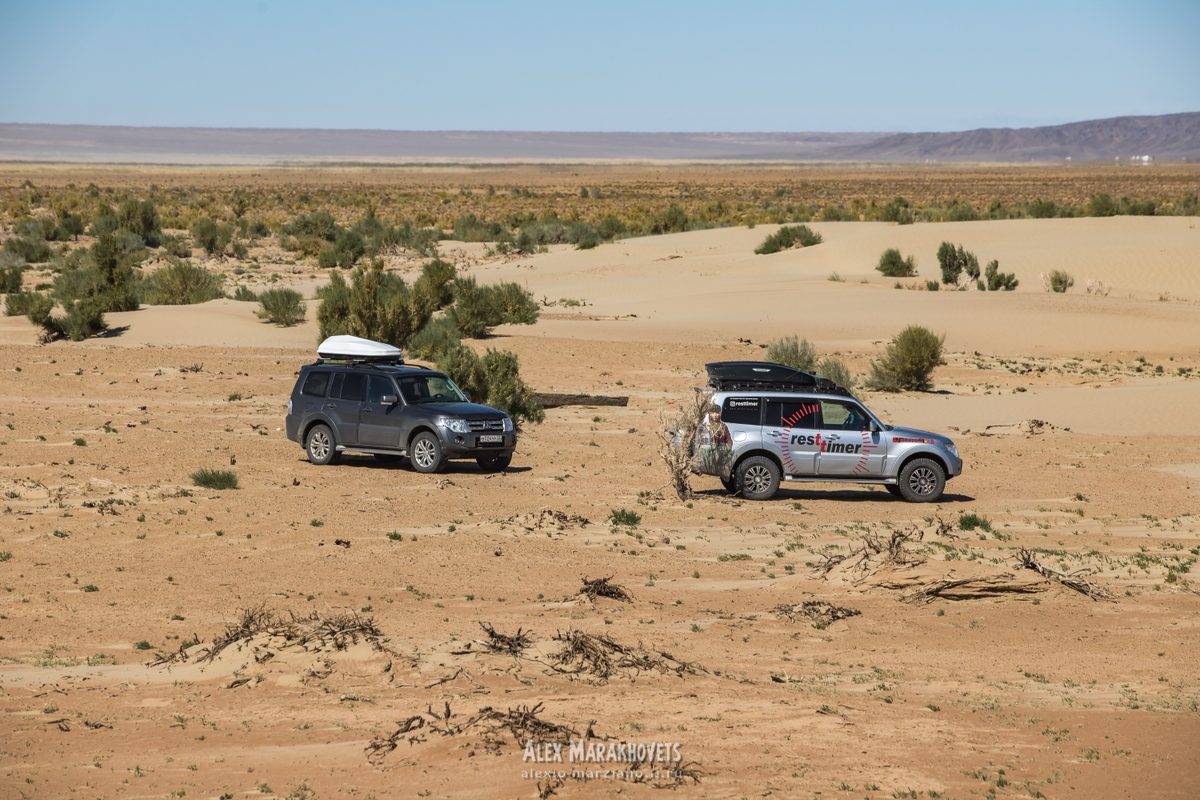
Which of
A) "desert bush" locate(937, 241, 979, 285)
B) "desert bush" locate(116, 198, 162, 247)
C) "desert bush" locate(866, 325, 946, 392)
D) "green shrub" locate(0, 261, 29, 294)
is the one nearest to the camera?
"desert bush" locate(866, 325, 946, 392)

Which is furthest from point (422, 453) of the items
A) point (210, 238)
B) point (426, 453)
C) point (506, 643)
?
point (210, 238)

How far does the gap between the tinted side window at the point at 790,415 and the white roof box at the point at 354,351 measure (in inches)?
249

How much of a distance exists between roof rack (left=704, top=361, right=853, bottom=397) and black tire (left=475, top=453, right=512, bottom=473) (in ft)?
10.7

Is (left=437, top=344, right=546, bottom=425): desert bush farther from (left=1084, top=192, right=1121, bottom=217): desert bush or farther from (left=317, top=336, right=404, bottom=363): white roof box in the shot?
(left=1084, top=192, right=1121, bottom=217): desert bush

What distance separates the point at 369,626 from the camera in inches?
413

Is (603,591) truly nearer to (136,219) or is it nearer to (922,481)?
(922,481)

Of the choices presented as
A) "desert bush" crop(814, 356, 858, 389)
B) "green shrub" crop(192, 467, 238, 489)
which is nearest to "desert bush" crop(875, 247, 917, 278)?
"desert bush" crop(814, 356, 858, 389)

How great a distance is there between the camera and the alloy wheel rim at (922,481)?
17.9 m

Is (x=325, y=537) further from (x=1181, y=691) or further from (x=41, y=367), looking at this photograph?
(x=41, y=367)

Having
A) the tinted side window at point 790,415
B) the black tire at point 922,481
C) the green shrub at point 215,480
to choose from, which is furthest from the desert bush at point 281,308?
the black tire at point 922,481

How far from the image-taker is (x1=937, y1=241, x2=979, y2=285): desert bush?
46.2 metres

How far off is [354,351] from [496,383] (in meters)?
3.76

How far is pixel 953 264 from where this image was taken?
46281 millimetres

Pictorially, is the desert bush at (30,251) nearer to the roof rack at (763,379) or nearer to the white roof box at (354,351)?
the white roof box at (354,351)
